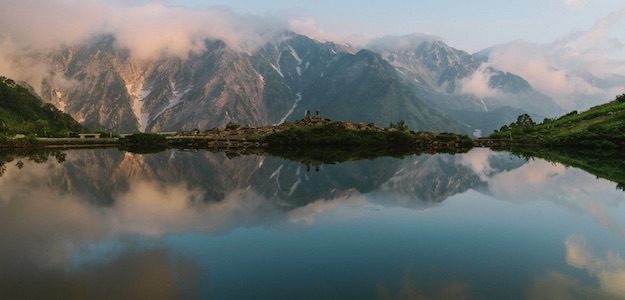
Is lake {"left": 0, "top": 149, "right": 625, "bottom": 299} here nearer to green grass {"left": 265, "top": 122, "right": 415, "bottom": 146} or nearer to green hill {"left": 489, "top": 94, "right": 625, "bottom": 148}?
green grass {"left": 265, "top": 122, "right": 415, "bottom": 146}

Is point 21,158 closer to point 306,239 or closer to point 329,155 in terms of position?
point 329,155

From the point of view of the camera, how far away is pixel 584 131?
155500mm

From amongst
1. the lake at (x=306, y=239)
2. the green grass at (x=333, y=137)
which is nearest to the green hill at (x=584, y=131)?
the green grass at (x=333, y=137)

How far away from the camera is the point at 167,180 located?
62.4 m

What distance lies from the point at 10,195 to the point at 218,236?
93.8 ft

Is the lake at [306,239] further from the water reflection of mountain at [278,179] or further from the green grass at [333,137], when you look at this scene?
the green grass at [333,137]

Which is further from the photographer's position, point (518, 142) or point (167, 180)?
point (518, 142)

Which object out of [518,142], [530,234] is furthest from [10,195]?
[518,142]

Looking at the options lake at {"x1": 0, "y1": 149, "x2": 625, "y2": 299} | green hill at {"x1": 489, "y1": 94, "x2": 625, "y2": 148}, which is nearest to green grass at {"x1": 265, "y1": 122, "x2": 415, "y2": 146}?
green hill at {"x1": 489, "y1": 94, "x2": 625, "y2": 148}

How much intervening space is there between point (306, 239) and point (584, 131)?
156 m

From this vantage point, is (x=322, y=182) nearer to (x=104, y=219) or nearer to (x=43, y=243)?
(x=104, y=219)

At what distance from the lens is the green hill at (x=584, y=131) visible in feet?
481

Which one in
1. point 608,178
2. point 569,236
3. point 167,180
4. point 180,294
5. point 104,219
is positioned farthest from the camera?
point 608,178

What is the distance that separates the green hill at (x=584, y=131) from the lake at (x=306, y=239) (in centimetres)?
10023
